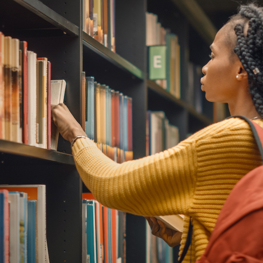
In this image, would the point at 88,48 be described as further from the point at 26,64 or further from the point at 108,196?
the point at 108,196

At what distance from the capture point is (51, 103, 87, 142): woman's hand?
1079 millimetres

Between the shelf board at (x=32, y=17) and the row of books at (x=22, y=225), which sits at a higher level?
the shelf board at (x=32, y=17)

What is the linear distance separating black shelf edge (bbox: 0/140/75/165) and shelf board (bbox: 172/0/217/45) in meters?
1.71

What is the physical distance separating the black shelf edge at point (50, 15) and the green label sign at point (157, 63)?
0.81 metres

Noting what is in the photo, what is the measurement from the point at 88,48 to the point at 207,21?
1.94 meters

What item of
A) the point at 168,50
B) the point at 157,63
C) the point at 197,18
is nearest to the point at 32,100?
the point at 157,63

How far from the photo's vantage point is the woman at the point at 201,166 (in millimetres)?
854

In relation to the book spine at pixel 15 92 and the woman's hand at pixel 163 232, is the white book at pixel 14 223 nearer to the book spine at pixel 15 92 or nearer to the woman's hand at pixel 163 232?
the book spine at pixel 15 92

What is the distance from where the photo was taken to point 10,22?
111 cm

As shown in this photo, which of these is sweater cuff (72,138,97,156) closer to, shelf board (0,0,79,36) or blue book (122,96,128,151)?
shelf board (0,0,79,36)

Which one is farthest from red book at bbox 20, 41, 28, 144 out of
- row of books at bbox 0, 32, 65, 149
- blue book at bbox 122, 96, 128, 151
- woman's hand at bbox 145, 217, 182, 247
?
blue book at bbox 122, 96, 128, 151

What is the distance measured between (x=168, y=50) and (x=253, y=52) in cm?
158

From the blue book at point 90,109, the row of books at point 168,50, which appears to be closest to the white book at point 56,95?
the blue book at point 90,109

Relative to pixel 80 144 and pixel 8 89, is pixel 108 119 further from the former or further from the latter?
pixel 8 89
